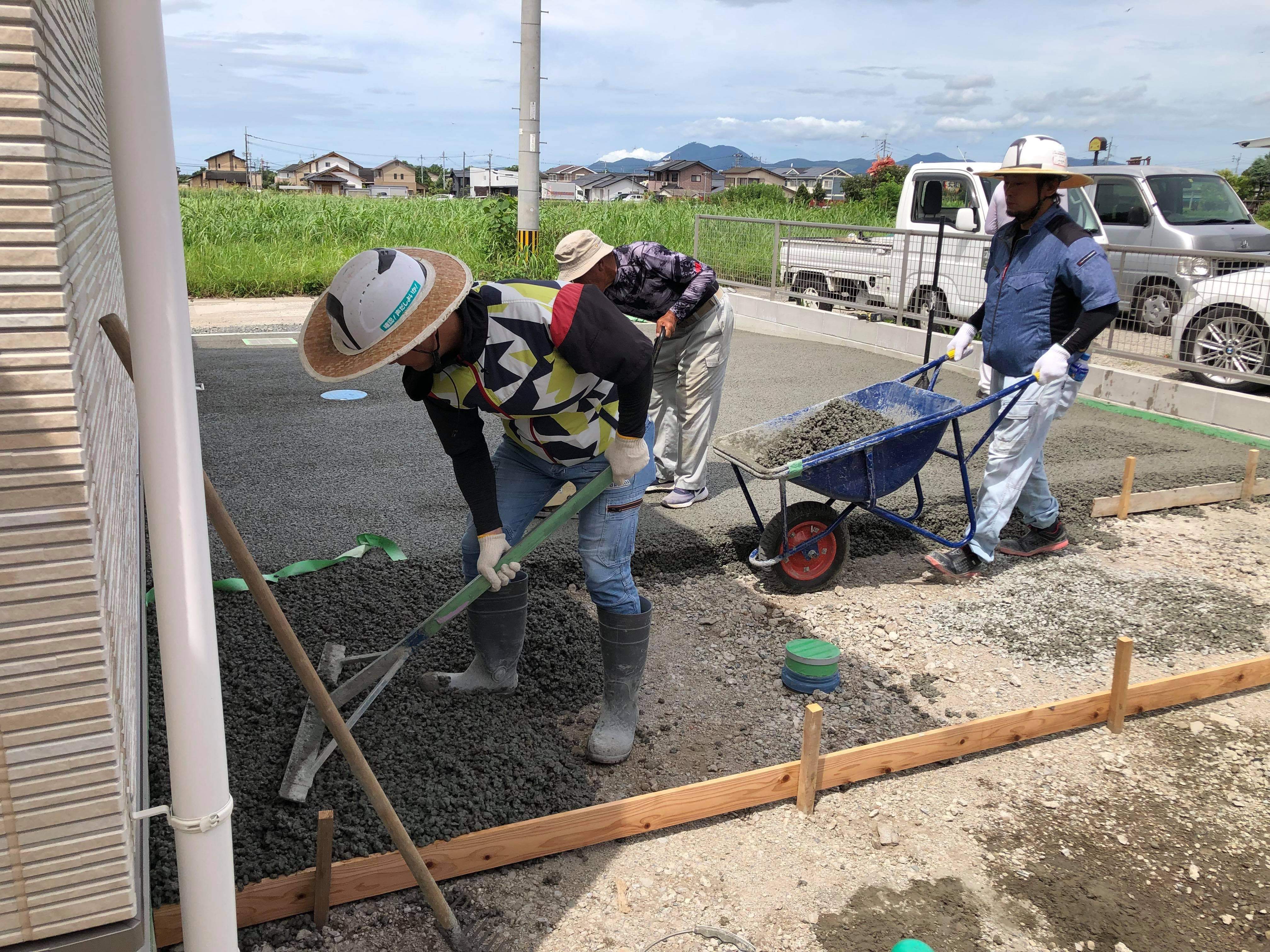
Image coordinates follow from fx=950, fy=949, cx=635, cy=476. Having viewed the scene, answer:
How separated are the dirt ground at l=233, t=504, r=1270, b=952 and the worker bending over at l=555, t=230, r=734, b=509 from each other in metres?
1.20

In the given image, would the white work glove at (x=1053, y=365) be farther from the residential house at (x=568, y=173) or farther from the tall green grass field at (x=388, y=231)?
the residential house at (x=568, y=173)

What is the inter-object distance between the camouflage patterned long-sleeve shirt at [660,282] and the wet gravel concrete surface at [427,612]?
1.20m

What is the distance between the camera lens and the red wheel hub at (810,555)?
464 cm

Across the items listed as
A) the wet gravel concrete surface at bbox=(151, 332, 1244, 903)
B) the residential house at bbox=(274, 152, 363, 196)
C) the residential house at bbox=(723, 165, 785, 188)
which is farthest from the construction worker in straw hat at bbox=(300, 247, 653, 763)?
the residential house at bbox=(723, 165, 785, 188)

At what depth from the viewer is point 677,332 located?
531 cm

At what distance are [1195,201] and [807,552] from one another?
8.85 metres

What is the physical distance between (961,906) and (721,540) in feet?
8.51

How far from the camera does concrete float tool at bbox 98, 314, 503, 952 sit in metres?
1.83

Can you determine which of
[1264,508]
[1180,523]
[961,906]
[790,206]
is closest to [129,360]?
[961,906]

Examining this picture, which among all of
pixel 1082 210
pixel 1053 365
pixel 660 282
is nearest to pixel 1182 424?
pixel 1082 210

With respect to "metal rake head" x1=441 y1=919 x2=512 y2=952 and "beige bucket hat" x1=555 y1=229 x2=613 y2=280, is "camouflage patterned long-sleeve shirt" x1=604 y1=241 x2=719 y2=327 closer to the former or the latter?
"beige bucket hat" x1=555 y1=229 x2=613 y2=280

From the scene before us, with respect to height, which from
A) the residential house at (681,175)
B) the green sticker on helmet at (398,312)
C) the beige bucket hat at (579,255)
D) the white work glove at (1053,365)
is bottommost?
the white work glove at (1053,365)

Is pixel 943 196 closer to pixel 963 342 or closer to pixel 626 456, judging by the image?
pixel 963 342

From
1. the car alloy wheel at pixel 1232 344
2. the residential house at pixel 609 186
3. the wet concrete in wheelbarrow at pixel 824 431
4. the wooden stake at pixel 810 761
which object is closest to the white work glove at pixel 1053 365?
the wet concrete in wheelbarrow at pixel 824 431
